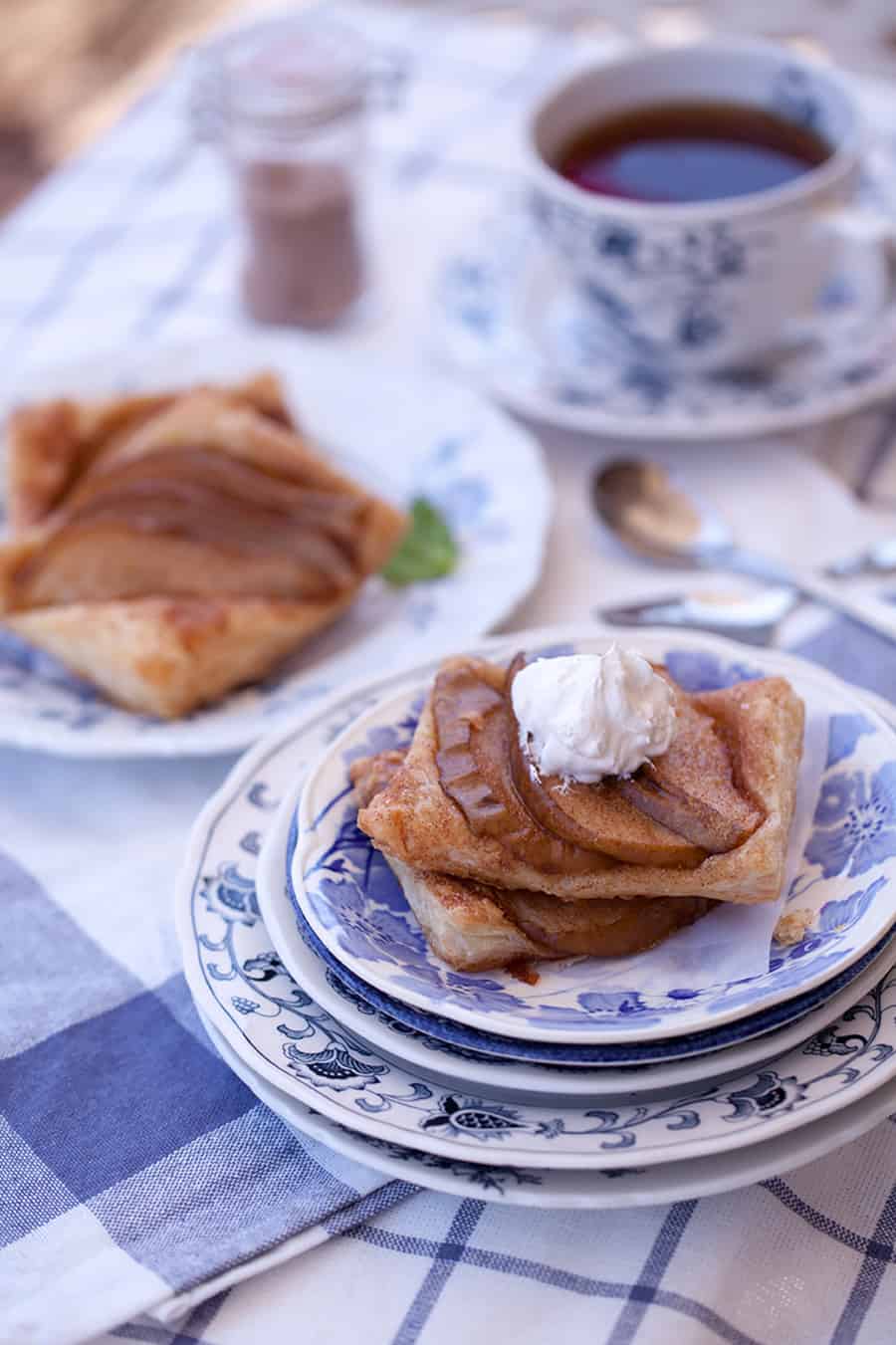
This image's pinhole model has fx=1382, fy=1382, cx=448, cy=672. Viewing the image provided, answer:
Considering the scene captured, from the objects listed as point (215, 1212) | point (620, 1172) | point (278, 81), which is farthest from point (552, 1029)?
point (278, 81)

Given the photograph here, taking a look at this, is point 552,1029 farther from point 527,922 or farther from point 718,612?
point 718,612

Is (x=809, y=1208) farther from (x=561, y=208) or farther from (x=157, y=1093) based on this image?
(x=561, y=208)

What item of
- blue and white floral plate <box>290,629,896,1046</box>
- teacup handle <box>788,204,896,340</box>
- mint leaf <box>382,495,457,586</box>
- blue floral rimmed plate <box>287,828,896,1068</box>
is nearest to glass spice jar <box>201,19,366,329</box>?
mint leaf <box>382,495,457,586</box>

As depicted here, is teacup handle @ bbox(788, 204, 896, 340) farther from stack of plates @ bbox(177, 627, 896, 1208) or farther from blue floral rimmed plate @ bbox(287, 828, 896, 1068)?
blue floral rimmed plate @ bbox(287, 828, 896, 1068)

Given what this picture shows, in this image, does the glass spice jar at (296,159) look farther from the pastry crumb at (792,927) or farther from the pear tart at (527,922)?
the pastry crumb at (792,927)

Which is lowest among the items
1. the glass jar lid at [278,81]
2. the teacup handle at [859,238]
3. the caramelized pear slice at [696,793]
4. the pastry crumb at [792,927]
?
→ the teacup handle at [859,238]

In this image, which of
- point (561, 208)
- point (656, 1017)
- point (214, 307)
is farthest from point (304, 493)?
point (656, 1017)

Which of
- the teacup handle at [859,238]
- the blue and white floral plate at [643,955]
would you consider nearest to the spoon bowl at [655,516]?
the teacup handle at [859,238]
